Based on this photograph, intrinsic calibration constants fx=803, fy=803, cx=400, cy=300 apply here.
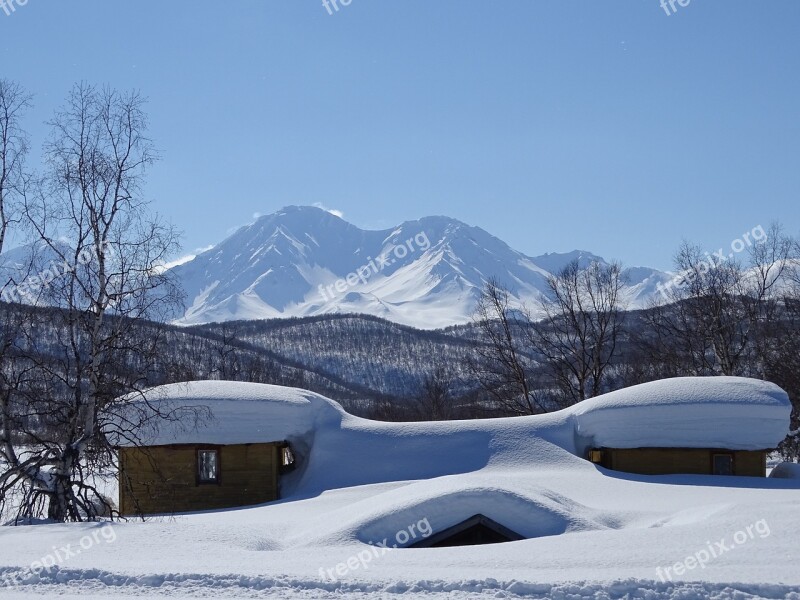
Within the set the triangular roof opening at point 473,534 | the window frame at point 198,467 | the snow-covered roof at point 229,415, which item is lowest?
the triangular roof opening at point 473,534

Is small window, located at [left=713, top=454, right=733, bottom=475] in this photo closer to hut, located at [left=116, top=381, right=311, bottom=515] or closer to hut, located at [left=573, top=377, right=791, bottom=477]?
hut, located at [left=573, top=377, right=791, bottom=477]

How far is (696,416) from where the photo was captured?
2134 cm

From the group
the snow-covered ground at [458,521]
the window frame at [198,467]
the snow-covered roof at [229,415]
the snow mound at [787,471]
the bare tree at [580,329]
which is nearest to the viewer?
the snow-covered ground at [458,521]

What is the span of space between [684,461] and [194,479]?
43.1 feet

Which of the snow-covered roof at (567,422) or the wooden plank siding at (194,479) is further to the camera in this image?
the snow-covered roof at (567,422)

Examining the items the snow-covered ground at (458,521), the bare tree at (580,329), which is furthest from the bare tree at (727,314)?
the snow-covered ground at (458,521)

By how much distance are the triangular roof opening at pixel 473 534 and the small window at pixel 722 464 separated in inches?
435

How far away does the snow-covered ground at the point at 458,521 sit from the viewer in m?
8.96

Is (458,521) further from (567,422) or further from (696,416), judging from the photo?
(696,416)

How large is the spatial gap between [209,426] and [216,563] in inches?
450

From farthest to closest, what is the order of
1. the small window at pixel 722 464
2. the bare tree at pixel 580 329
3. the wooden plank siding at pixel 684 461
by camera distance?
the bare tree at pixel 580 329, the small window at pixel 722 464, the wooden plank siding at pixel 684 461

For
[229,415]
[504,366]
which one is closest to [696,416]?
[229,415]

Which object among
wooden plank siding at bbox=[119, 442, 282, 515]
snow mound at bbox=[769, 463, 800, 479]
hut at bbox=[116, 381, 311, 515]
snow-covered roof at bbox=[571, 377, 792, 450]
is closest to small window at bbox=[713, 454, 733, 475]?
snow-covered roof at bbox=[571, 377, 792, 450]

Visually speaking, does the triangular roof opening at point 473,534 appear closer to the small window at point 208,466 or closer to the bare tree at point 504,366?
the small window at point 208,466
